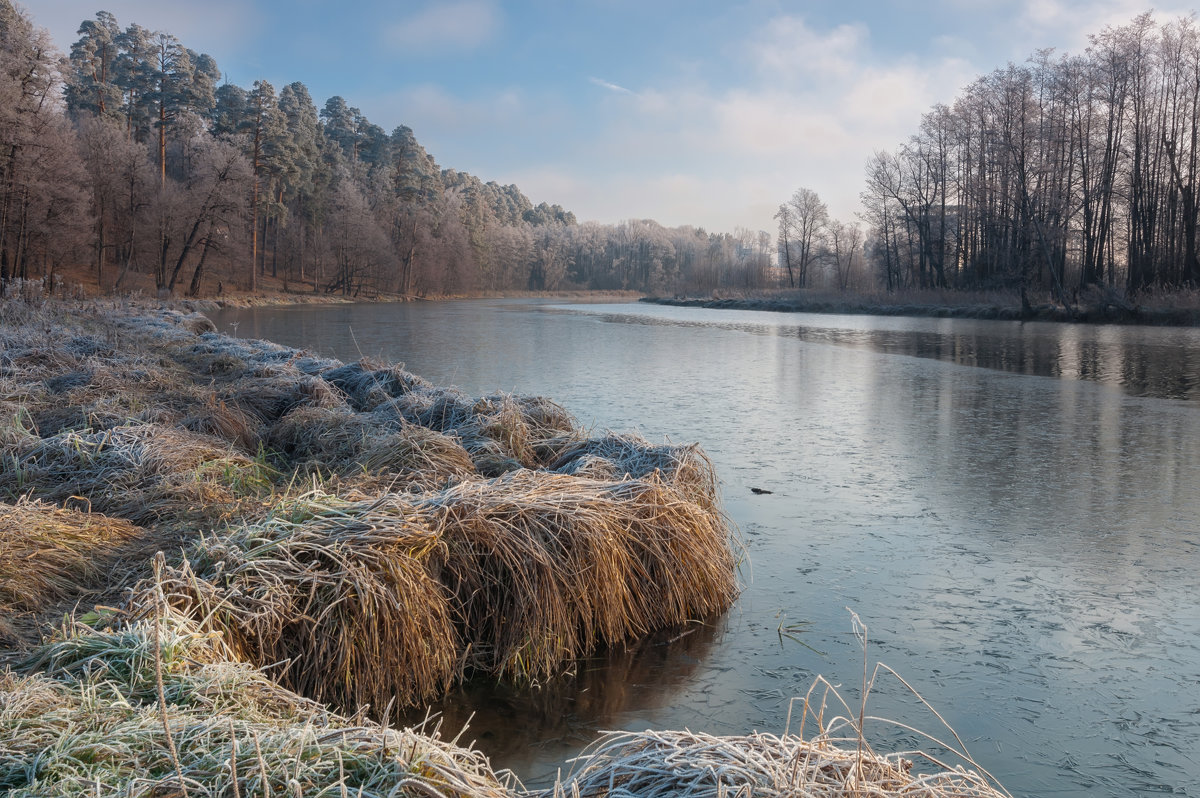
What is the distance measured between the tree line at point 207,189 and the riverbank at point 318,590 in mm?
22173

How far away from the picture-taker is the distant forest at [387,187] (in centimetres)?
3231

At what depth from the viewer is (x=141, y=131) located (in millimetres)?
57219

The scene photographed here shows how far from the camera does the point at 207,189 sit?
40.1 metres

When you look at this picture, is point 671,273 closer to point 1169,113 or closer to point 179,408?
point 1169,113

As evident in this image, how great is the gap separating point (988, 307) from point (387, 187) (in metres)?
48.7

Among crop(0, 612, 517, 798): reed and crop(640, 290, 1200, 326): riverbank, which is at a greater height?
crop(640, 290, 1200, 326): riverbank

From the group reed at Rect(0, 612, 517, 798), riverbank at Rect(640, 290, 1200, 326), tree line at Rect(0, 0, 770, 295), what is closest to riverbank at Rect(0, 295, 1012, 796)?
reed at Rect(0, 612, 517, 798)

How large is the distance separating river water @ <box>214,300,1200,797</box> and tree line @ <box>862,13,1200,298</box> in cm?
2396

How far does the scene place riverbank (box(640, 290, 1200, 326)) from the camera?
26.4m

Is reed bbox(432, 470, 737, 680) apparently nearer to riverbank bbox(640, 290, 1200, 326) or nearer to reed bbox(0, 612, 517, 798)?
reed bbox(0, 612, 517, 798)

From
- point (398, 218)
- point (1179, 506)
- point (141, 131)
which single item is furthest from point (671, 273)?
point (1179, 506)

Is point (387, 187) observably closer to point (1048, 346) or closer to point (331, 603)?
point (1048, 346)

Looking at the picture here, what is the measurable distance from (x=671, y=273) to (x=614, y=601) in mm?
113130

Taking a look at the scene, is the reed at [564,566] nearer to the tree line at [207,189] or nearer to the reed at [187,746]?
the reed at [187,746]
